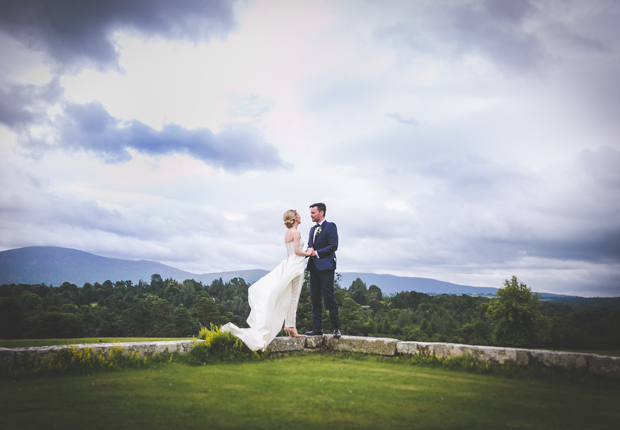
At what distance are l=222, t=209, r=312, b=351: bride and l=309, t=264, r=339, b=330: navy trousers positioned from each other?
0.45 metres

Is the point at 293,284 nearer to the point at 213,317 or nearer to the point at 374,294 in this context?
the point at 213,317

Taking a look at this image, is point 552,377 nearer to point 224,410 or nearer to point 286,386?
point 286,386

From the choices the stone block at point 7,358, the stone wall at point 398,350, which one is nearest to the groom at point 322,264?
the stone wall at point 398,350

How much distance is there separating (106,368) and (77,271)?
219 meters

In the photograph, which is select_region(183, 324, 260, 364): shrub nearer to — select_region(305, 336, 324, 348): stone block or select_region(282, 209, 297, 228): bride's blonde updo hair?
select_region(305, 336, 324, 348): stone block

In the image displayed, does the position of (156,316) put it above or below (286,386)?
below

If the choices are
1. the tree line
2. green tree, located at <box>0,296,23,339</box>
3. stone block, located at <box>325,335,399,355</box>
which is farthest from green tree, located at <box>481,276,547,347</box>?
green tree, located at <box>0,296,23,339</box>

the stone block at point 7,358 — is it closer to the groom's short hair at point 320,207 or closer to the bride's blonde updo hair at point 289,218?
the bride's blonde updo hair at point 289,218

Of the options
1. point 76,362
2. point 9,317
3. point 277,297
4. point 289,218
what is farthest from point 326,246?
point 9,317

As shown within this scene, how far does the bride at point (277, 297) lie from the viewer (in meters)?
7.43

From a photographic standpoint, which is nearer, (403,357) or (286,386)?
(286,386)

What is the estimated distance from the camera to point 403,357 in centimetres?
729

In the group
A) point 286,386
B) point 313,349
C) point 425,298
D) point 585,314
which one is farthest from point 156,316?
point 425,298

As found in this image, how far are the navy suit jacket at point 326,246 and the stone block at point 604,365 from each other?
16.3 ft
